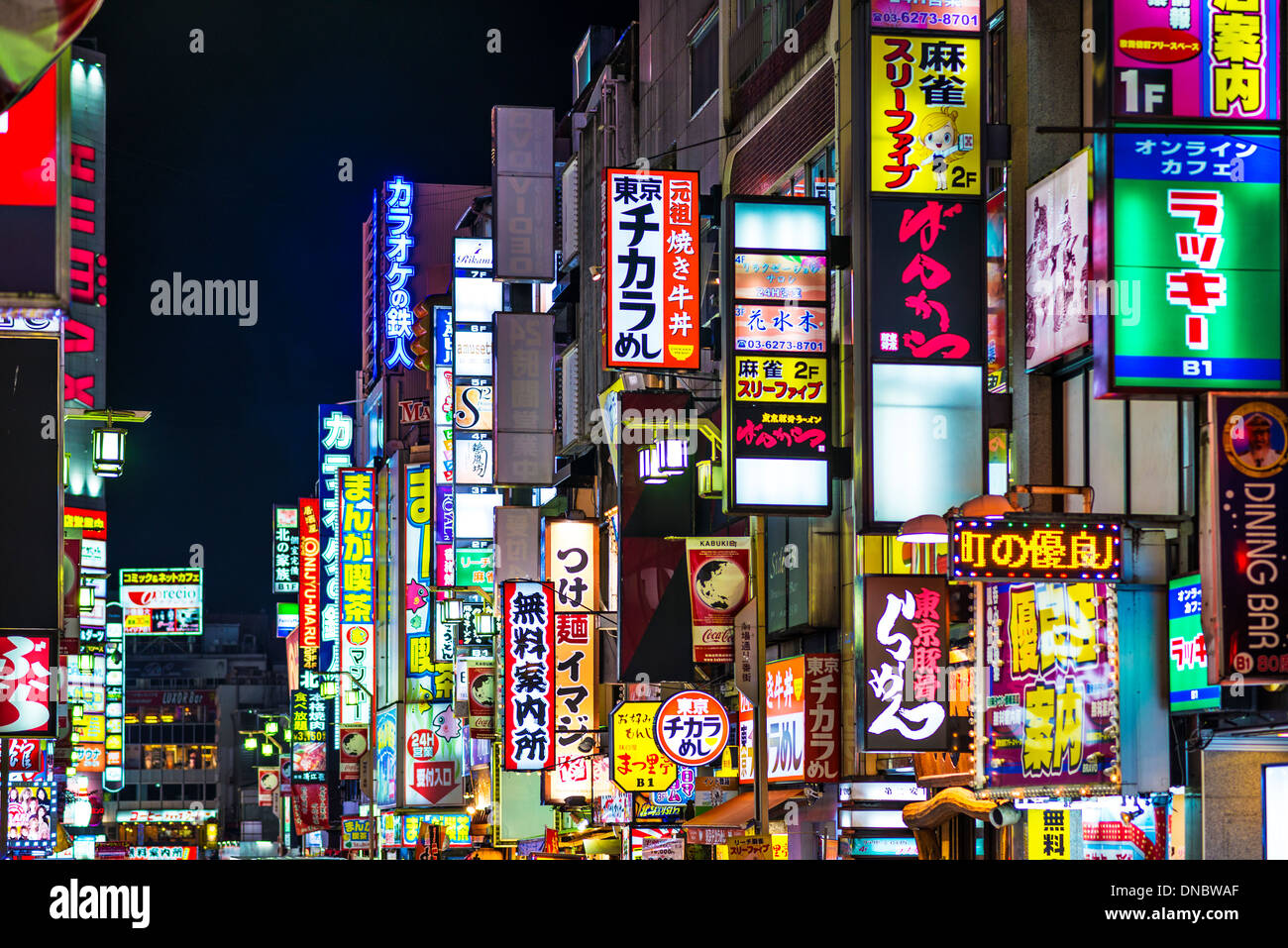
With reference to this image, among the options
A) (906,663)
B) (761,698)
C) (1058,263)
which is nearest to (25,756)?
(761,698)

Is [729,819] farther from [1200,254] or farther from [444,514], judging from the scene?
[444,514]

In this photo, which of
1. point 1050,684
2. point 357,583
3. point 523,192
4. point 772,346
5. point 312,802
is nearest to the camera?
point 1050,684

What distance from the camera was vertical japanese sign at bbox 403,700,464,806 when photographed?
216 ft

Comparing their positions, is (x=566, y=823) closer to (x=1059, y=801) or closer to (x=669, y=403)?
(x=669, y=403)

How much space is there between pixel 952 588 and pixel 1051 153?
5925 mm

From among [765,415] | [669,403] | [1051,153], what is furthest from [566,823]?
[1051,153]

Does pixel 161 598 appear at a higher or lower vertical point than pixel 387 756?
higher

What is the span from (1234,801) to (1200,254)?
5.89 m

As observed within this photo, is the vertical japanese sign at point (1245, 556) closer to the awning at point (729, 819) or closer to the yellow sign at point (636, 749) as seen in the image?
the awning at point (729, 819)

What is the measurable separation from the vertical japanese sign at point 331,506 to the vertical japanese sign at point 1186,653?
65.8 m

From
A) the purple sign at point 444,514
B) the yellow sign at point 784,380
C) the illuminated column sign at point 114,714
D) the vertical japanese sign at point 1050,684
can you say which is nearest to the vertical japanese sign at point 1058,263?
the vertical japanese sign at point 1050,684

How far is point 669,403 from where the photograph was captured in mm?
33000

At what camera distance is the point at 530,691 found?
3794 cm

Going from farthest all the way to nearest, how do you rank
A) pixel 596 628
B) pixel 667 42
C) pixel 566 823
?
pixel 566 823 < pixel 667 42 < pixel 596 628
